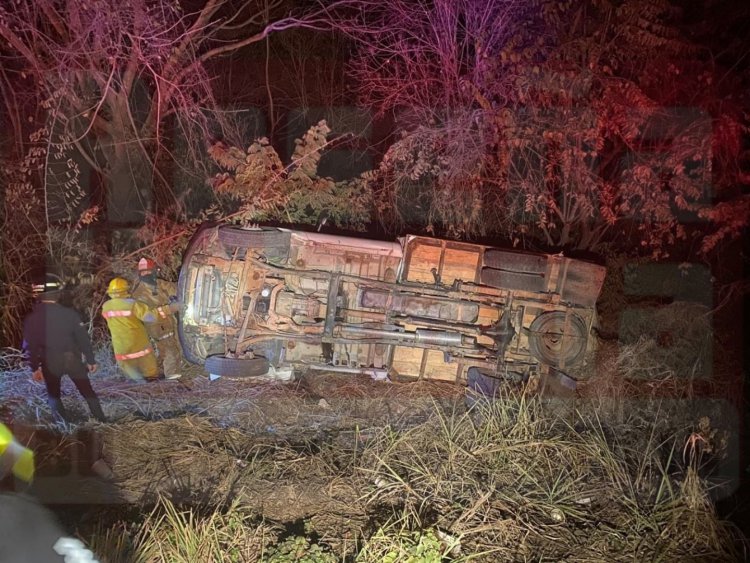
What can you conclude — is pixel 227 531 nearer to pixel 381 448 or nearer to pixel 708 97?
pixel 381 448

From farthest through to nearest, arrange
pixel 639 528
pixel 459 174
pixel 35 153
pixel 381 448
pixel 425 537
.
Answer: pixel 459 174 < pixel 35 153 < pixel 381 448 < pixel 639 528 < pixel 425 537

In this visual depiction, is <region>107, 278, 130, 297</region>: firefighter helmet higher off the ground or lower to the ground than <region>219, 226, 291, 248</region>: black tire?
lower

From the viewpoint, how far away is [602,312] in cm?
827

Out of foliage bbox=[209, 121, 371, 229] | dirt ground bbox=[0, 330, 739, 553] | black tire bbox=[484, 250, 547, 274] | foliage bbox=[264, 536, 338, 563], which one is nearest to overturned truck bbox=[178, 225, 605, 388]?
black tire bbox=[484, 250, 547, 274]

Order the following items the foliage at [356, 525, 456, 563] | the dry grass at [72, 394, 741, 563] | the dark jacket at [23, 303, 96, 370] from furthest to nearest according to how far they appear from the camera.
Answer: the dark jacket at [23, 303, 96, 370]
the dry grass at [72, 394, 741, 563]
the foliage at [356, 525, 456, 563]

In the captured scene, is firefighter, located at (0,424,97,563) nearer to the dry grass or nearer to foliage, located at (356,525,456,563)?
the dry grass

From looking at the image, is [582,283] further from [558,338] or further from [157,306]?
[157,306]

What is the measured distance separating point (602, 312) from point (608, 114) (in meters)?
2.91

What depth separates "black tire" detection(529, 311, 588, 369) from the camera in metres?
6.02

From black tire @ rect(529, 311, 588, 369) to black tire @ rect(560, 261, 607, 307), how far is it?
0.19 m

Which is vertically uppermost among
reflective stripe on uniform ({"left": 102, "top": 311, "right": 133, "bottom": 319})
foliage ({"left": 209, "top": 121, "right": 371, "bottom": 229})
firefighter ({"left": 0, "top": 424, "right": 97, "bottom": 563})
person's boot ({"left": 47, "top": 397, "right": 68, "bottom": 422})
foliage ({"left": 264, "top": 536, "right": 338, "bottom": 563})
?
foliage ({"left": 209, "top": 121, "right": 371, "bottom": 229})

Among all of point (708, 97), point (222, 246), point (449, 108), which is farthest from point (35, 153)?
point (708, 97)

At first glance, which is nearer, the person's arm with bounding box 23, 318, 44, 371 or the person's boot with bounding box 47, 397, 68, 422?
the person's arm with bounding box 23, 318, 44, 371

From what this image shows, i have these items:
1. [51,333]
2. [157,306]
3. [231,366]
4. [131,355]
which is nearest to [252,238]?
[231,366]
